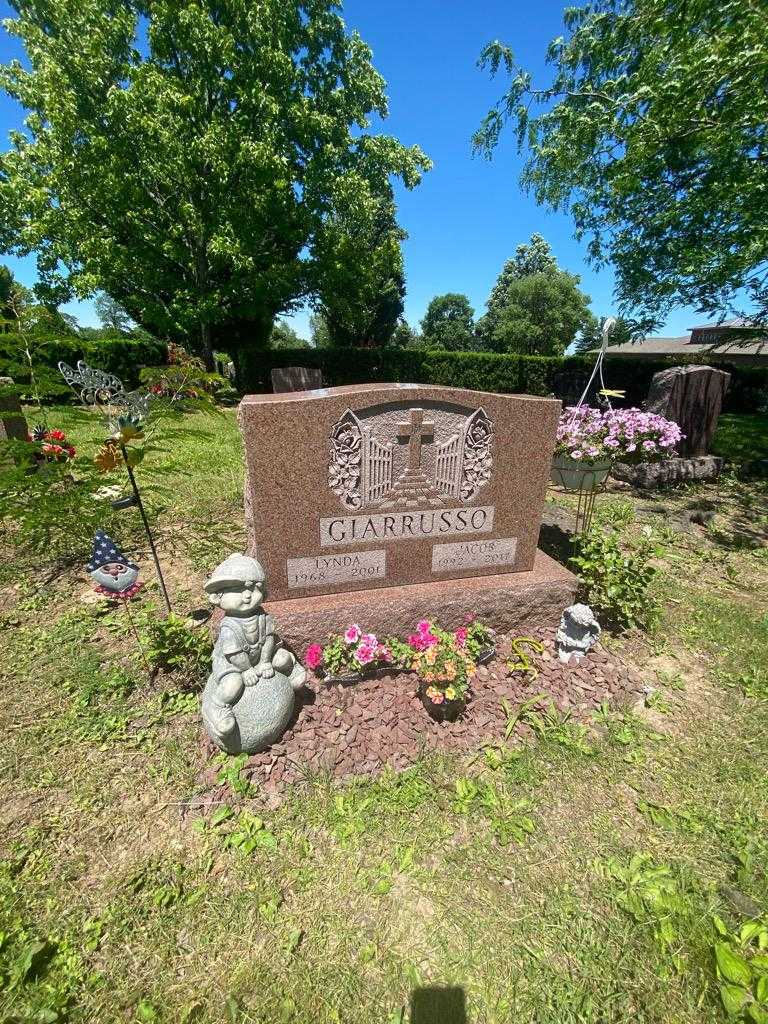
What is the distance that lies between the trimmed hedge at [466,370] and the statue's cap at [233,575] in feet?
50.9

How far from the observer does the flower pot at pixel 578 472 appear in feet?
15.2

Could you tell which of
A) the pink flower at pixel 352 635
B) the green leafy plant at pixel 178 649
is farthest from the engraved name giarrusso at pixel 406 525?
the green leafy plant at pixel 178 649

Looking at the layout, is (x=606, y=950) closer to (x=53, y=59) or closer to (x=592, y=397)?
(x=592, y=397)

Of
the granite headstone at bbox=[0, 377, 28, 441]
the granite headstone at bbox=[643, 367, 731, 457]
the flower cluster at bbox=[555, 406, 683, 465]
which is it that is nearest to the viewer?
the flower cluster at bbox=[555, 406, 683, 465]

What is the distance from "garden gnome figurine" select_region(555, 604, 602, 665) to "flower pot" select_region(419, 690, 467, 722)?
3.36 ft

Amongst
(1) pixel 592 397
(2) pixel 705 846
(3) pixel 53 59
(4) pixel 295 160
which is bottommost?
(2) pixel 705 846

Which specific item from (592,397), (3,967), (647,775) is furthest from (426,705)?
(592,397)

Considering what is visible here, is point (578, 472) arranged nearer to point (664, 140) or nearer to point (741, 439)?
point (664, 140)

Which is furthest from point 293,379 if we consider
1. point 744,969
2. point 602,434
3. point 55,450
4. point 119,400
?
point 744,969

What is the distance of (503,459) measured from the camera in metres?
3.65

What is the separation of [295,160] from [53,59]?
20.2 feet

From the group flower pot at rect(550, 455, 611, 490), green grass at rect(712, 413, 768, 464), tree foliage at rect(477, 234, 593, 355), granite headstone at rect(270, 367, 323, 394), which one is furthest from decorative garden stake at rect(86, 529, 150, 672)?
tree foliage at rect(477, 234, 593, 355)

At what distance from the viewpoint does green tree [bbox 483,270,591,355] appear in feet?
138

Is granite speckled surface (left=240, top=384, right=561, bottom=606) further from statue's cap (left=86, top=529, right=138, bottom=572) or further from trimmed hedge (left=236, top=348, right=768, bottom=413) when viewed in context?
trimmed hedge (left=236, top=348, right=768, bottom=413)
